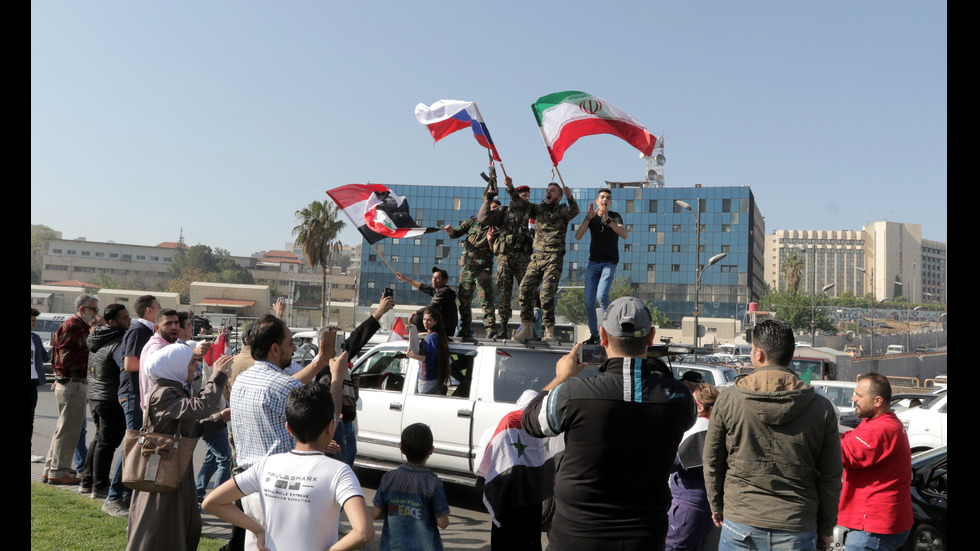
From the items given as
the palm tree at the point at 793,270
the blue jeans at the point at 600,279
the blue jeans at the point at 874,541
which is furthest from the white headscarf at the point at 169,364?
the palm tree at the point at 793,270

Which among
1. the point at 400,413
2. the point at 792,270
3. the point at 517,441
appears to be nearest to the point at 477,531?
the point at 400,413

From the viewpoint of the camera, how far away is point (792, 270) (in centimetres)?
9862

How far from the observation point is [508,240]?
9.80 meters

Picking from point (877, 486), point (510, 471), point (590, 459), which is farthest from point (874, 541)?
point (590, 459)

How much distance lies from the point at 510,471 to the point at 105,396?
16.6 feet

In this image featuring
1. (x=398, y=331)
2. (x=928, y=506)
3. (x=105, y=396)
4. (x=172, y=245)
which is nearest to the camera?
(x=928, y=506)

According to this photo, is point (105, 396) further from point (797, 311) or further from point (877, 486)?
point (797, 311)

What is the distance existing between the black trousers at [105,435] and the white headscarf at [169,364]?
9.92 ft

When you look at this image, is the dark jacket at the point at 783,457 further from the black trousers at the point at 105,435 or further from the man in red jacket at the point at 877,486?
the black trousers at the point at 105,435

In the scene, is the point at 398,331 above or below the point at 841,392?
above

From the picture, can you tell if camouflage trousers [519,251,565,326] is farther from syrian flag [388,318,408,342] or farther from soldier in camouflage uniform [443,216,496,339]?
syrian flag [388,318,408,342]

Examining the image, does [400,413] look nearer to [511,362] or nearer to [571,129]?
[511,362]
